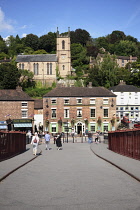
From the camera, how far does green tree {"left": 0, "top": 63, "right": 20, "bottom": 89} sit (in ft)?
305

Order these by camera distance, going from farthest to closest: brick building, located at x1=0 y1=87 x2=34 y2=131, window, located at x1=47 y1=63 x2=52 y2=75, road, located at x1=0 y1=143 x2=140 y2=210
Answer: window, located at x1=47 y1=63 x2=52 y2=75 → brick building, located at x1=0 y1=87 x2=34 y2=131 → road, located at x1=0 y1=143 x2=140 y2=210

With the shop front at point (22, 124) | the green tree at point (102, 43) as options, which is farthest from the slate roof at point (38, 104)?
the green tree at point (102, 43)

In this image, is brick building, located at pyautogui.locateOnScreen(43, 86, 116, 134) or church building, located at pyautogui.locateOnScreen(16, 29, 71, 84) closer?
brick building, located at pyautogui.locateOnScreen(43, 86, 116, 134)

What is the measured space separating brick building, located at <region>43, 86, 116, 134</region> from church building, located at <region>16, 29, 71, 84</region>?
143 feet

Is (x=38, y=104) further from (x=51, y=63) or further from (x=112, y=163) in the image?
(x=112, y=163)

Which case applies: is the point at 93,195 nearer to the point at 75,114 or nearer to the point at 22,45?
the point at 75,114

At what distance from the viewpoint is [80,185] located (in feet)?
37.7

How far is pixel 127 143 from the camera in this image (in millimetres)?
24719

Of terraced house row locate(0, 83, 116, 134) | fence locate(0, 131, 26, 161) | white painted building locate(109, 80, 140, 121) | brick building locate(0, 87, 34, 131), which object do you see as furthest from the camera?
white painted building locate(109, 80, 140, 121)

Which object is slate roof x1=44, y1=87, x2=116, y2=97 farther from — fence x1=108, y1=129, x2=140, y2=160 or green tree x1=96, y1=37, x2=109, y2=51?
green tree x1=96, y1=37, x2=109, y2=51

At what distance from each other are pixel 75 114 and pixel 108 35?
11666 centimetres

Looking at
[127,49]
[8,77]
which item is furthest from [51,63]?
[127,49]

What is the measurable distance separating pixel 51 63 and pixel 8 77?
25274 millimetres

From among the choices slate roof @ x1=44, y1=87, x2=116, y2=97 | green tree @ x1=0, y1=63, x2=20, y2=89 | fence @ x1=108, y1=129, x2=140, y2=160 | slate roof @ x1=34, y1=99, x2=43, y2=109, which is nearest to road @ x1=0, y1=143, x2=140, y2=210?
fence @ x1=108, y1=129, x2=140, y2=160
